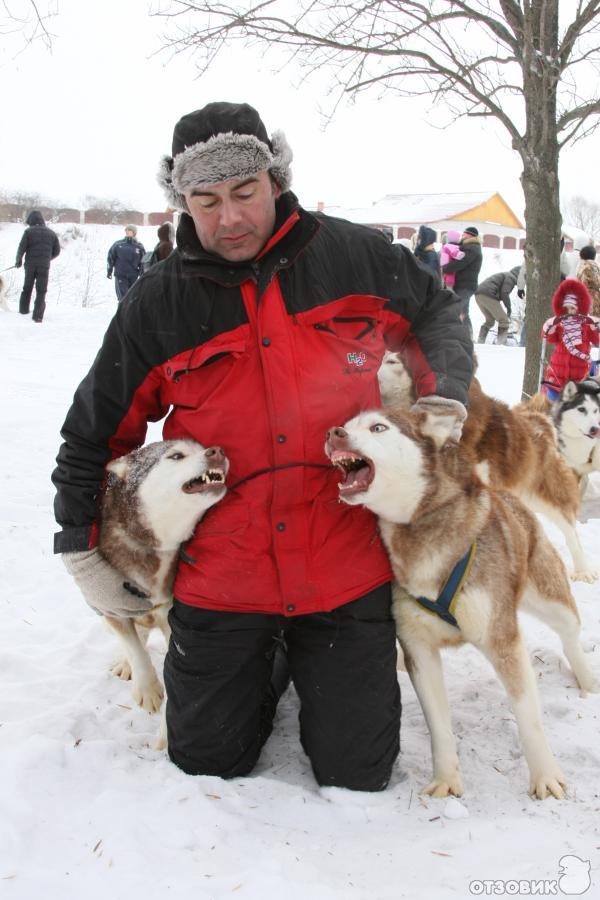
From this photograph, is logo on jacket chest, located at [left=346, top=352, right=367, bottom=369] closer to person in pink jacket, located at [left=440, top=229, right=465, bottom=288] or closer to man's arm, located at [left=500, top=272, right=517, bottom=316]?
person in pink jacket, located at [left=440, top=229, right=465, bottom=288]

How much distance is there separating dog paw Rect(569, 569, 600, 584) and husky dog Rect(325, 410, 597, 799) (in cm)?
186

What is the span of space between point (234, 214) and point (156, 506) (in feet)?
3.37

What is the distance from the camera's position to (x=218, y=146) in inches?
93.4

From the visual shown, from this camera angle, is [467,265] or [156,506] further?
[467,265]

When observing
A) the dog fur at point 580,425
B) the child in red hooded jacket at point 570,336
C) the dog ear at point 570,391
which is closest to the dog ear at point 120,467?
the dog fur at point 580,425

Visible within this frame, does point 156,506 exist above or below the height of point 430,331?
below

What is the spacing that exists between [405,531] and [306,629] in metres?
0.50

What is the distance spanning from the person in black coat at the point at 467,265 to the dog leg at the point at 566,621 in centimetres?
918

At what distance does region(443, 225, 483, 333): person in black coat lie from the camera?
11711 millimetres

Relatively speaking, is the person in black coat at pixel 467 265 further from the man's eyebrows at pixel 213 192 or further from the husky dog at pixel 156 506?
the husky dog at pixel 156 506

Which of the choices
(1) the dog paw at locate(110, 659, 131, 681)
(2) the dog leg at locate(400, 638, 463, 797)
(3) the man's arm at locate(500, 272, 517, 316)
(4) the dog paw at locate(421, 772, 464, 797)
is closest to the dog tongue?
(2) the dog leg at locate(400, 638, 463, 797)

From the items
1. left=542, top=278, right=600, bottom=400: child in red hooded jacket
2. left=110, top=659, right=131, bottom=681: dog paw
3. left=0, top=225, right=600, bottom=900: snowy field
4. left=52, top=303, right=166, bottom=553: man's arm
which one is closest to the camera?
left=0, top=225, right=600, bottom=900: snowy field

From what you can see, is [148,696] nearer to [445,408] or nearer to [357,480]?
[357,480]

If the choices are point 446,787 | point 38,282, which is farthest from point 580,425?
point 38,282
